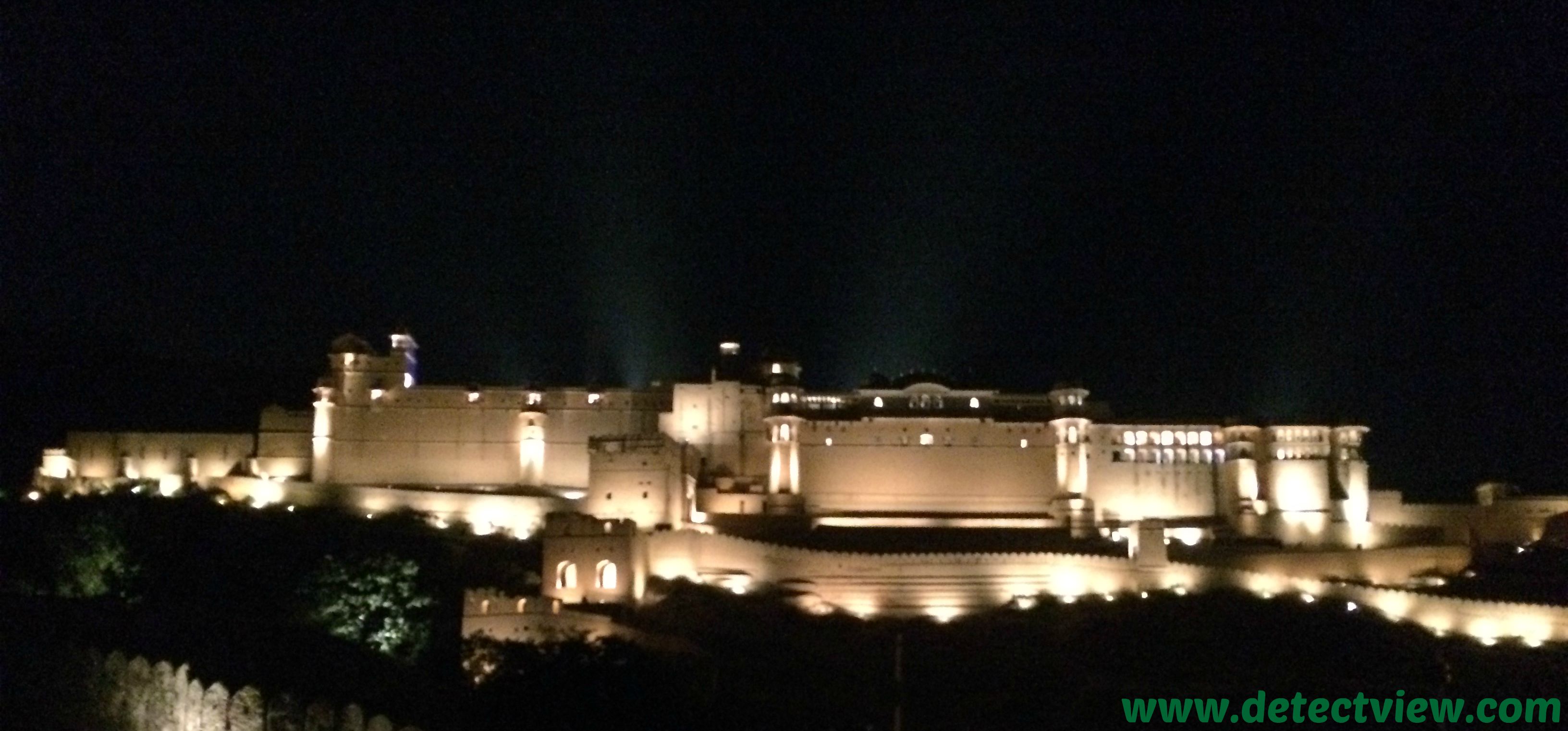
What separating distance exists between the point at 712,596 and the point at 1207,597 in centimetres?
1809

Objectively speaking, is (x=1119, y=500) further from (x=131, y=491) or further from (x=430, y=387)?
(x=131, y=491)

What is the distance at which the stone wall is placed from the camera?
25.9 meters

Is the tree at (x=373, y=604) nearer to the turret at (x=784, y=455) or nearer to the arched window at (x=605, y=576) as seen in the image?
the arched window at (x=605, y=576)

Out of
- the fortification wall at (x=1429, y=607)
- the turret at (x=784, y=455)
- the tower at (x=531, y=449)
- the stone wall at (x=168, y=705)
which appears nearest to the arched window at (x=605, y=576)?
the stone wall at (x=168, y=705)

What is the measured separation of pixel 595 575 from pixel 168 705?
1825 cm

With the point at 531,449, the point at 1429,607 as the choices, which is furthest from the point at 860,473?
the point at 1429,607

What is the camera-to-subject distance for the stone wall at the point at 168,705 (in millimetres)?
25906

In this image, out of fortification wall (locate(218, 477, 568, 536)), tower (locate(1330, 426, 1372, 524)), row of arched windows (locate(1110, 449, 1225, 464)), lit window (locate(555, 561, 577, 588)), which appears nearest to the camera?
lit window (locate(555, 561, 577, 588))

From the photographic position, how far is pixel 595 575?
46531 mm

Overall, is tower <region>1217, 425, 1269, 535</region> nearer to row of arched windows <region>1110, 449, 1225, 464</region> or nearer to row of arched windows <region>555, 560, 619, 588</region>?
row of arched windows <region>1110, 449, 1225, 464</region>

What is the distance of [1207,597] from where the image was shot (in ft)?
170

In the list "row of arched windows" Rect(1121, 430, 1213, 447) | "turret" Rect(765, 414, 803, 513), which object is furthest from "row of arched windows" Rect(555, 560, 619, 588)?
"row of arched windows" Rect(1121, 430, 1213, 447)

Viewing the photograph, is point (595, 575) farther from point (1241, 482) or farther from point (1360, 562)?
point (1241, 482)

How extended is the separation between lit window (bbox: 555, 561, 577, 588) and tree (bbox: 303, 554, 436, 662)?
4149 mm
